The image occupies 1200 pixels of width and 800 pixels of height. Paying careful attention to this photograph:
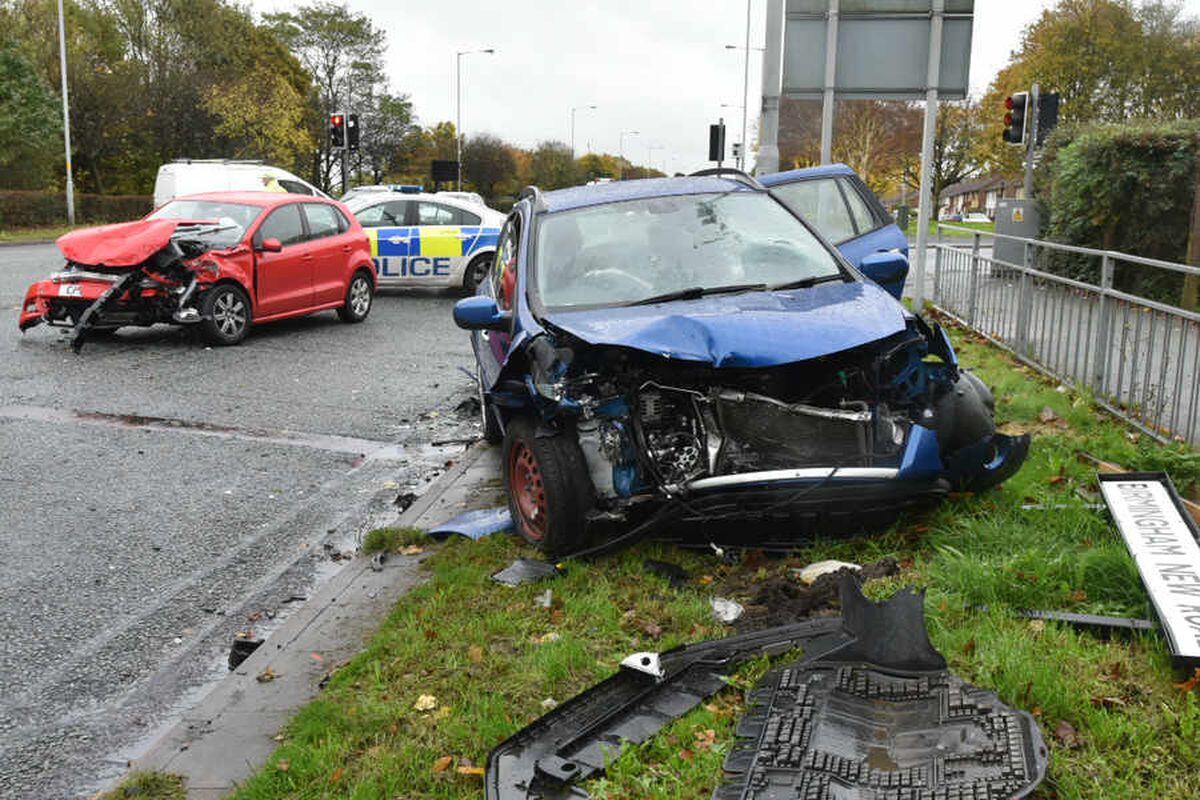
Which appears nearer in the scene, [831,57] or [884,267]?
[884,267]

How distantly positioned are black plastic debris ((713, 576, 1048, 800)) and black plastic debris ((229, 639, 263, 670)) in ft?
7.11

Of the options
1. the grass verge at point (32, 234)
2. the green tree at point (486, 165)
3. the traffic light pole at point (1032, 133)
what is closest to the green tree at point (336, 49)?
the green tree at point (486, 165)

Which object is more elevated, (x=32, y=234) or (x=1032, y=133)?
(x=1032, y=133)

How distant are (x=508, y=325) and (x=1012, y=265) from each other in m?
6.26

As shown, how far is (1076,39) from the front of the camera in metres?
50.3

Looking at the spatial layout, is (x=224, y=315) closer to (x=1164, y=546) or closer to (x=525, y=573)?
(x=525, y=573)

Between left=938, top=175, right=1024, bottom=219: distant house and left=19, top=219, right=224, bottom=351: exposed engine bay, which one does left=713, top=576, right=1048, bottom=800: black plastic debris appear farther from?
left=938, top=175, right=1024, bottom=219: distant house

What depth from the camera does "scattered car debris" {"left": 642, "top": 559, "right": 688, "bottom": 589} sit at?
5.00 meters

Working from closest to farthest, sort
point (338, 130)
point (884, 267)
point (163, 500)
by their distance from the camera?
point (884, 267)
point (163, 500)
point (338, 130)

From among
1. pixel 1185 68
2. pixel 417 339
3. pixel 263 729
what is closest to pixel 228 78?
pixel 1185 68

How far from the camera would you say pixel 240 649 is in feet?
15.8

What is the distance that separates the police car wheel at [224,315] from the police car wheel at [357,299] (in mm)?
1969

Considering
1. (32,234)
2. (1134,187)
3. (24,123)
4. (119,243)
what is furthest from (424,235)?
(24,123)

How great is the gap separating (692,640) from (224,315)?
31.8ft
